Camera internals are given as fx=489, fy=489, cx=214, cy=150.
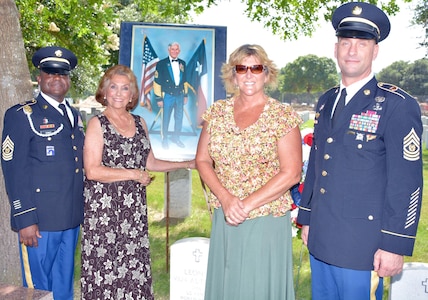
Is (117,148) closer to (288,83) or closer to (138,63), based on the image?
(138,63)

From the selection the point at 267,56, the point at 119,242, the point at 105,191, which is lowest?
the point at 119,242

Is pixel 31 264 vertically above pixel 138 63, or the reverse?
pixel 138 63

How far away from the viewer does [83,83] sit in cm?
2155

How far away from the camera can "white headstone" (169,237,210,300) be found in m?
4.21

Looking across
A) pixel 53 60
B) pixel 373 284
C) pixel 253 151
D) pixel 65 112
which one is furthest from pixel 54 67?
pixel 373 284

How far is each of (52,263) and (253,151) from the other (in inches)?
67.1

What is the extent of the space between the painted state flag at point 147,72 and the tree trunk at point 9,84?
1075mm

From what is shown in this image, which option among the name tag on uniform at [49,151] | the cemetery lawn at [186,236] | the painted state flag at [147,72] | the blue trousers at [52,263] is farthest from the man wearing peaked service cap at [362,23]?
the painted state flag at [147,72]

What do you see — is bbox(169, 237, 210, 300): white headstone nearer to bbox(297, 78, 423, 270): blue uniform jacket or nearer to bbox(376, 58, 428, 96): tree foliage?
bbox(297, 78, 423, 270): blue uniform jacket

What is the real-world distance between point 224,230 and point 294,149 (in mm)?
695

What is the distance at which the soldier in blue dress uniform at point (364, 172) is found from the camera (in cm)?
251

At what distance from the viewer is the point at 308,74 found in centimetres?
8262

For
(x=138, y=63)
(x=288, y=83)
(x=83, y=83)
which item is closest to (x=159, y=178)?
(x=138, y=63)

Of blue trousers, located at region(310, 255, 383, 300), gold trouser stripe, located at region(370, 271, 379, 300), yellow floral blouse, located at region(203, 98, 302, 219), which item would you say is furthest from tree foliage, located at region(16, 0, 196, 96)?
gold trouser stripe, located at region(370, 271, 379, 300)
